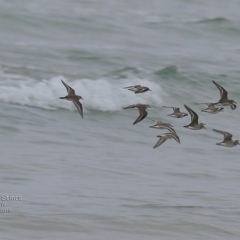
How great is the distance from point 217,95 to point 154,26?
22.7 feet

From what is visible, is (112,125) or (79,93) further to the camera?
(79,93)

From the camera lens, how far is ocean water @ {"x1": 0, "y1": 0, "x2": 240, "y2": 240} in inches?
336

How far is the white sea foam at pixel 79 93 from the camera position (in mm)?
14125

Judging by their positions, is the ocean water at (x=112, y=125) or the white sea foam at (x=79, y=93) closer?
the ocean water at (x=112, y=125)

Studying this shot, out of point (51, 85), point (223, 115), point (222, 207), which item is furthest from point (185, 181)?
point (51, 85)

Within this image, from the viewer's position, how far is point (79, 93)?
1536 centimetres

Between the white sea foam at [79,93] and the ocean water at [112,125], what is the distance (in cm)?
4

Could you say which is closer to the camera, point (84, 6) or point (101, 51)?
point (101, 51)

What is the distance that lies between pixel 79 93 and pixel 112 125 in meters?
A: 2.00

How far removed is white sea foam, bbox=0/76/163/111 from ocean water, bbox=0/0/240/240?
36 millimetres

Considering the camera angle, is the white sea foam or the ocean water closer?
the ocean water

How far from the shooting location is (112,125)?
44.5 ft

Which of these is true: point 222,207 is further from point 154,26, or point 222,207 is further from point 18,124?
point 154,26

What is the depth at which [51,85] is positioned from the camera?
15352mm
